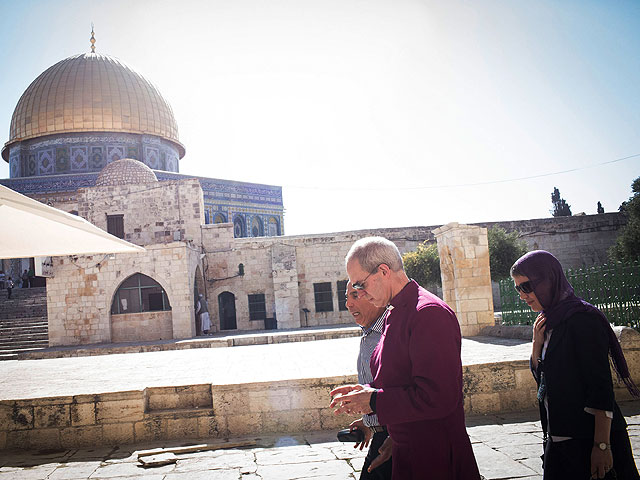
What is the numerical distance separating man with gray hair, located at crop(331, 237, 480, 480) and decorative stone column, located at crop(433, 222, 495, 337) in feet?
24.7

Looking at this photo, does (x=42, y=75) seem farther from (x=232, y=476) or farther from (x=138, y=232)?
(x=232, y=476)

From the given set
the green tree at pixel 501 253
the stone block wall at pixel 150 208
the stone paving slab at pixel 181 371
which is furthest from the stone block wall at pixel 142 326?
the green tree at pixel 501 253

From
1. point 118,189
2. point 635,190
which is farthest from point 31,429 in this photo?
point 635,190

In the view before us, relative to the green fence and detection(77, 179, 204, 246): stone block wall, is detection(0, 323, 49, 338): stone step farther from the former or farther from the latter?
the green fence

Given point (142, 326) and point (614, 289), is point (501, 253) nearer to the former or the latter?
point (614, 289)

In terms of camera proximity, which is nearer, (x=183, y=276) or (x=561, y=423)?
(x=561, y=423)

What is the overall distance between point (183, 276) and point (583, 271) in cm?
1273

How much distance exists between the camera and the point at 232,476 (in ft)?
11.9

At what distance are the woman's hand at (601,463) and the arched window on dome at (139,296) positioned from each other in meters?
16.8

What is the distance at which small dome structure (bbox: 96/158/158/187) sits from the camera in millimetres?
22625

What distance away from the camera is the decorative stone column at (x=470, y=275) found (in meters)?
9.22

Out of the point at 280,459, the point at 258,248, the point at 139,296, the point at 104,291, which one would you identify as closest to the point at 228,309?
the point at 258,248

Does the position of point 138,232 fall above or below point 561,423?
above

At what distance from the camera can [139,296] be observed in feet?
57.8
